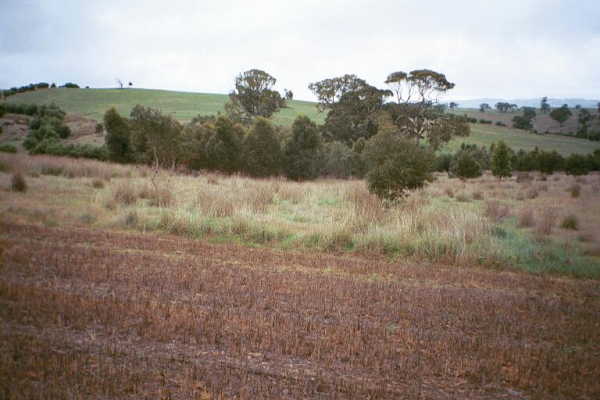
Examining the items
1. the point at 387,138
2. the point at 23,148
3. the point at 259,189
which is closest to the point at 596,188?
the point at 387,138

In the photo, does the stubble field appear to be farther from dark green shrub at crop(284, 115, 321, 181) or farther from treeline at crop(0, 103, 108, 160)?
treeline at crop(0, 103, 108, 160)

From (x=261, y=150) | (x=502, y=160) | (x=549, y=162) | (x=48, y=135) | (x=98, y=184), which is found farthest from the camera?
(x=48, y=135)

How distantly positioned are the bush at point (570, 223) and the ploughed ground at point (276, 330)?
22.9ft

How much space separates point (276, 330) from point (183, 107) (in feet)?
261

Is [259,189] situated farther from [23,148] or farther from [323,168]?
[23,148]

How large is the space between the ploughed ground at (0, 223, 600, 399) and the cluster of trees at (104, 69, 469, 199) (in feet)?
28.7

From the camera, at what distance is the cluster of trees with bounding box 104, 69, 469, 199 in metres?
16.7

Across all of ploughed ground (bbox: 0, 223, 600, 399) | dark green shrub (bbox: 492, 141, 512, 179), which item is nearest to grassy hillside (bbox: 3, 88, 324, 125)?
dark green shrub (bbox: 492, 141, 512, 179)

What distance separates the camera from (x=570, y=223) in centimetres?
1484

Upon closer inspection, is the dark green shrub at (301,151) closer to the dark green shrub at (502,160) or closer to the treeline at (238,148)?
the treeline at (238,148)

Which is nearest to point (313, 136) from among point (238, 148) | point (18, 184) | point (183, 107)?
point (238, 148)

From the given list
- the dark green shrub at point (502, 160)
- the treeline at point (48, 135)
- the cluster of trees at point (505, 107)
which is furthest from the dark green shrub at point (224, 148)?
the cluster of trees at point (505, 107)

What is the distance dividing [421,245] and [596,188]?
71.7 feet

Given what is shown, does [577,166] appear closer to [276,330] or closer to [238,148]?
[238,148]
